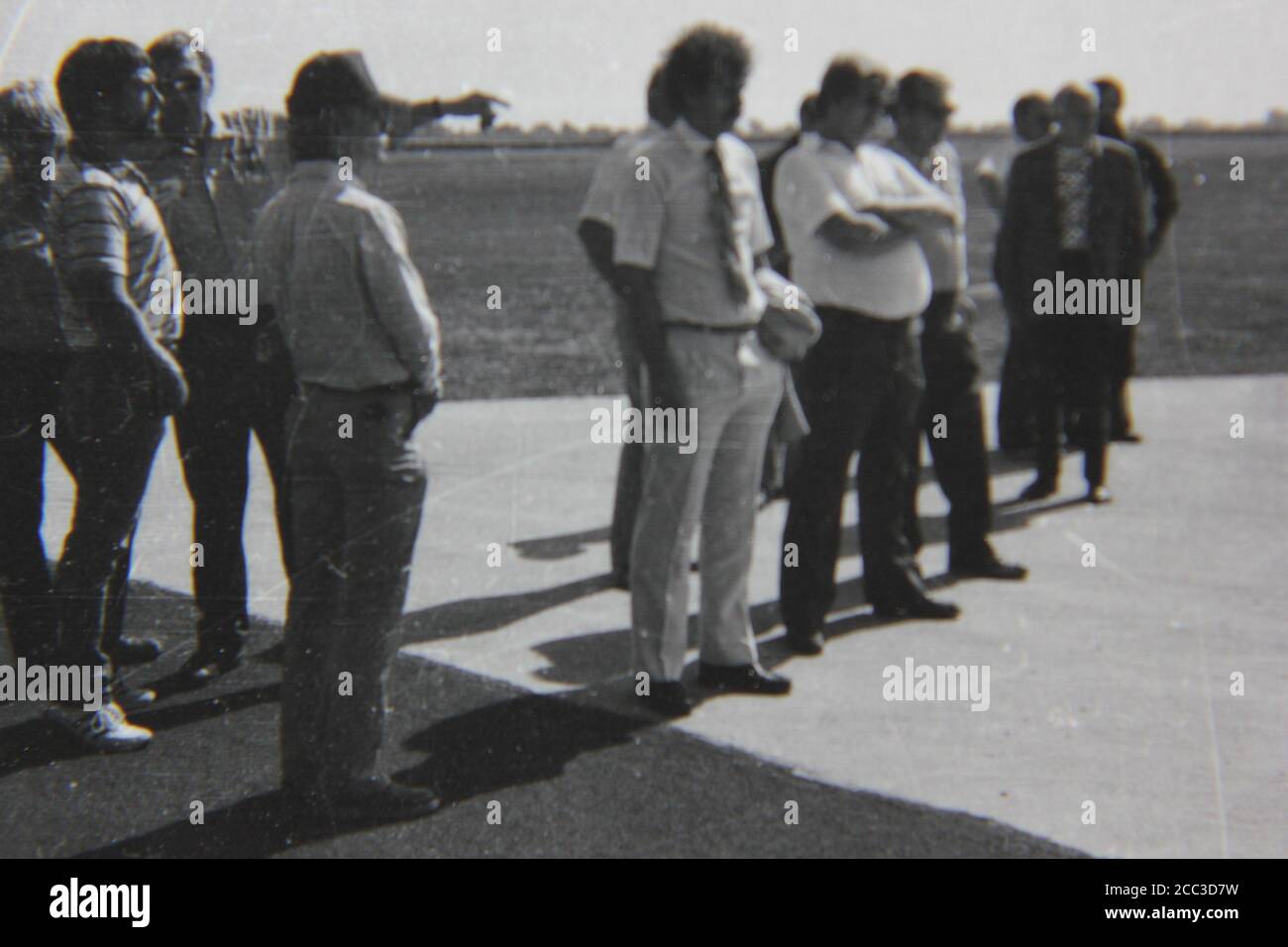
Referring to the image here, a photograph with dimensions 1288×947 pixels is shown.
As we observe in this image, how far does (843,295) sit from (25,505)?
2.58 metres

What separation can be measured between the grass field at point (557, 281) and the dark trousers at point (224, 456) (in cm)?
64

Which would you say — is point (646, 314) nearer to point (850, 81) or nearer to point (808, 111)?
point (850, 81)

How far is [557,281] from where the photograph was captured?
18953 mm

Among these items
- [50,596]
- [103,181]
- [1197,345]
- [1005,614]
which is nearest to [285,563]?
[50,596]

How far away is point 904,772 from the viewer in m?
4.02

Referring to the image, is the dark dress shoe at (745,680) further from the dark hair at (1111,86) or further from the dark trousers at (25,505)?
the dark hair at (1111,86)

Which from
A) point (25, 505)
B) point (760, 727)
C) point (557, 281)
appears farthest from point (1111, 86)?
point (557, 281)

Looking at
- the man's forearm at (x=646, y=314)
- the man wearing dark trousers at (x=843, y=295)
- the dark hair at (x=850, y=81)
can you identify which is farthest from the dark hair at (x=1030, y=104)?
the man's forearm at (x=646, y=314)

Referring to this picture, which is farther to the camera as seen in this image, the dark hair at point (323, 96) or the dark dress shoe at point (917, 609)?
the dark dress shoe at point (917, 609)

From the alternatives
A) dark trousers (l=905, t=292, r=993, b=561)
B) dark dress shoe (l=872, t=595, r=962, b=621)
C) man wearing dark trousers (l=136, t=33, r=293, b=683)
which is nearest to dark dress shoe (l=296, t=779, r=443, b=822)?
man wearing dark trousers (l=136, t=33, r=293, b=683)

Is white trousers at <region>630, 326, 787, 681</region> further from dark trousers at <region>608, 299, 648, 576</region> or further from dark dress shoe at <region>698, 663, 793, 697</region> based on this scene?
dark trousers at <region>608, 299, 648, 576</region>

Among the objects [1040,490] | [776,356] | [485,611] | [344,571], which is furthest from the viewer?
[1040,490]

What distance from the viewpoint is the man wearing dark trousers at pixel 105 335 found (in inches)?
150
